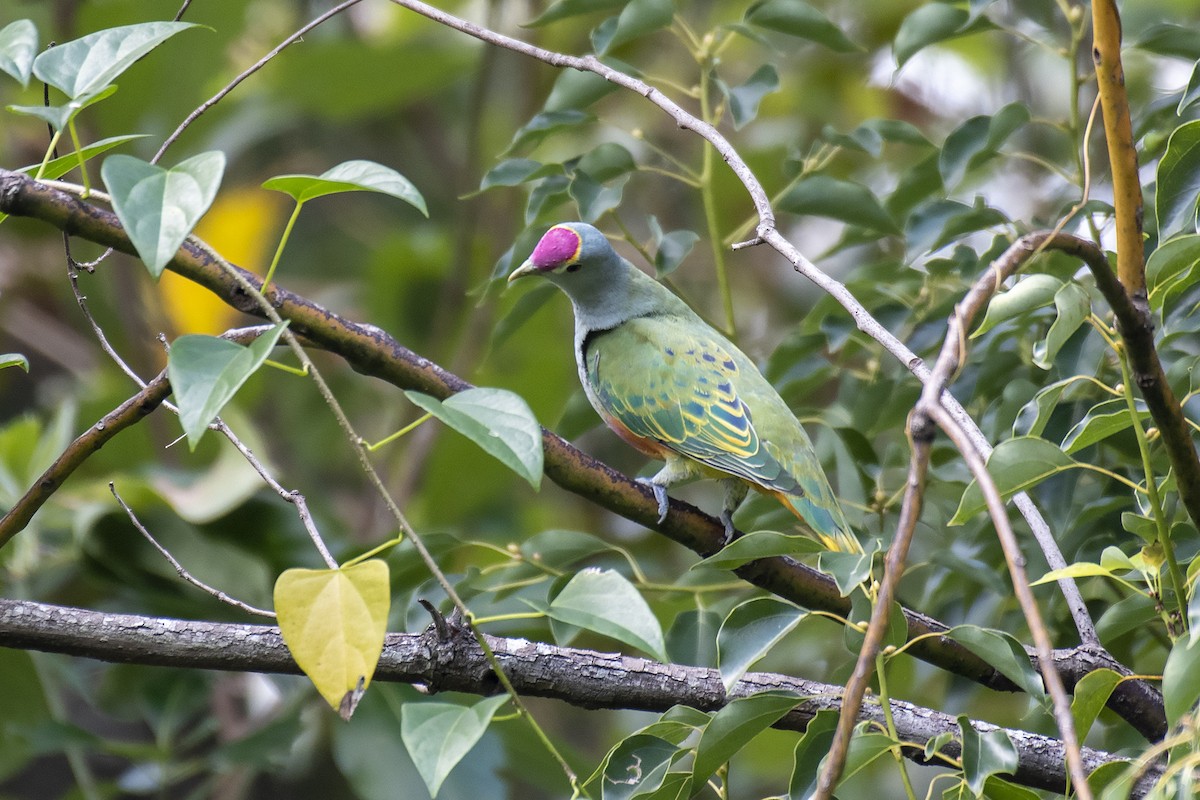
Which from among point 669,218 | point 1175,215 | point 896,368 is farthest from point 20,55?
point 669,218

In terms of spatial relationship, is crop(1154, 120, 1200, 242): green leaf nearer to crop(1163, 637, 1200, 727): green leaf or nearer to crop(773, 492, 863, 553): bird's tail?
crop(1163, 637, 1200, 727): green leaf

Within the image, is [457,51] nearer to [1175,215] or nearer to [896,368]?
[896,368]

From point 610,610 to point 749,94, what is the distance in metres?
1.43

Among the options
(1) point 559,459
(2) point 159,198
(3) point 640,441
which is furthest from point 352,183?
(3) point 640,441

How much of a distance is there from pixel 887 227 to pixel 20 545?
2395 millimetres

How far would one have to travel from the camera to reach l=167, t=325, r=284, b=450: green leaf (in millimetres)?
1160

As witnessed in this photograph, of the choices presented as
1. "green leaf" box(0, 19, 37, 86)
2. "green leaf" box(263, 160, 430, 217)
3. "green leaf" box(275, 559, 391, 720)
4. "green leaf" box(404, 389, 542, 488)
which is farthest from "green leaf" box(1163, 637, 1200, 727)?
"green leaf" box(0, 19, 37, 86)

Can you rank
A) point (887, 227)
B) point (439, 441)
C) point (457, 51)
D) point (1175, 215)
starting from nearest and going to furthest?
point (1175, 215) < point (887, 227) < point (439, 441) < point (457, 51)

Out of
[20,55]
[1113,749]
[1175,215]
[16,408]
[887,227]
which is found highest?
[1175,215]

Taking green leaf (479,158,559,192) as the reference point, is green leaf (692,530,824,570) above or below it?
below

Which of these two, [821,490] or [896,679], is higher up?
[821,490]

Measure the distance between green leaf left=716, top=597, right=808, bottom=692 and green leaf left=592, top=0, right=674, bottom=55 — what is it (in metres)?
1.24

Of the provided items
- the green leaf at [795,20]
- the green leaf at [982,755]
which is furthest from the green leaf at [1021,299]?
the green leaf at [795,20]

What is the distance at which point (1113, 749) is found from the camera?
7.18ft
